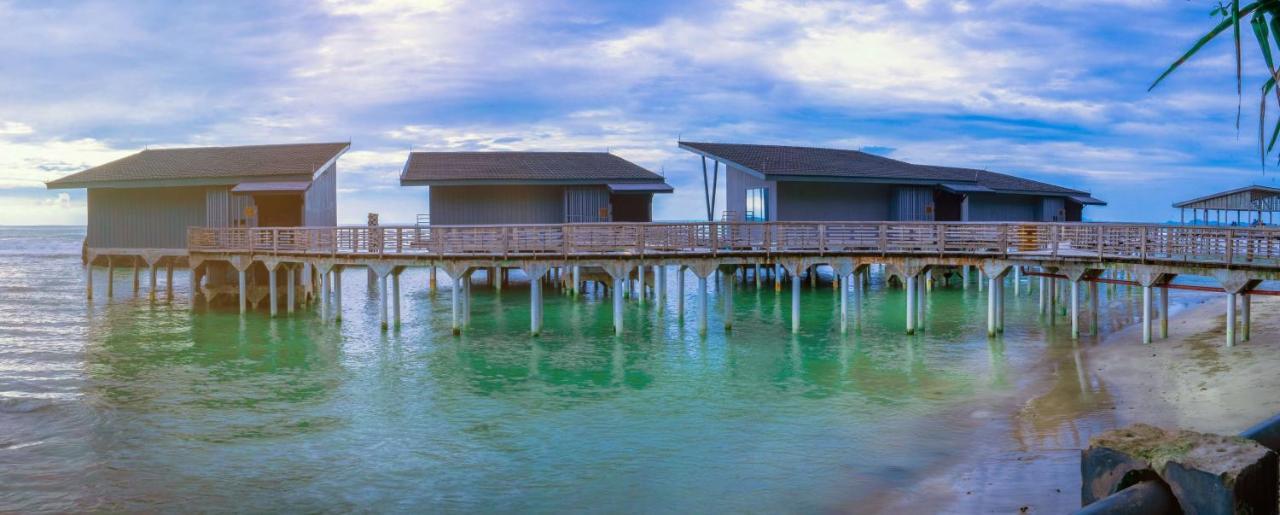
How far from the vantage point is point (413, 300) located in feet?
138

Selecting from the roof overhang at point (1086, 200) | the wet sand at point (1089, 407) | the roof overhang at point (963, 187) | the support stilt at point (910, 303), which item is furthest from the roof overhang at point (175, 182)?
the roof overhang at point (1086, 200)

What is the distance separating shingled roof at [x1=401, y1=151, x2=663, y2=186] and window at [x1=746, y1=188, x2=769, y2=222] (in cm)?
378

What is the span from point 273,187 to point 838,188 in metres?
21.7

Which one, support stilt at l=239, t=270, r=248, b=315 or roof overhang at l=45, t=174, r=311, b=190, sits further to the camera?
roof overhang at l=45, t=174, r=311, b=190

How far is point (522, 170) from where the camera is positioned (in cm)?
3691

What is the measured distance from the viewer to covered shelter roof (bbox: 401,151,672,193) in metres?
35.4

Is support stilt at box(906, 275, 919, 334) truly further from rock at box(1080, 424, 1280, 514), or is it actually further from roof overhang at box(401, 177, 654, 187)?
rock at box(1080, 424, 1280, 514)

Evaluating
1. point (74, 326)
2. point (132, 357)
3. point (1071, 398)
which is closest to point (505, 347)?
point (132, 357)

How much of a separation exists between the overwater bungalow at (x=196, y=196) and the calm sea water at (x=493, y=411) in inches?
215

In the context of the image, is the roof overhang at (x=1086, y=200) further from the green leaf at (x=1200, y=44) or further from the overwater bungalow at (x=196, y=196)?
the green leaf at (x=1200, y=44)

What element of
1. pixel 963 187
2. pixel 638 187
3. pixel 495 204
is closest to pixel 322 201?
pixel 495 204

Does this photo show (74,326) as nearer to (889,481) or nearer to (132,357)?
(132,357)

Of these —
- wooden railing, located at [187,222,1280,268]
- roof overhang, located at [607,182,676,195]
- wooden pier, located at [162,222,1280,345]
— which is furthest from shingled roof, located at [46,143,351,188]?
roof overhang, located at [607,182,676,195]

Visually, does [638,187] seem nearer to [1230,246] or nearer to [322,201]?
[322,201]
